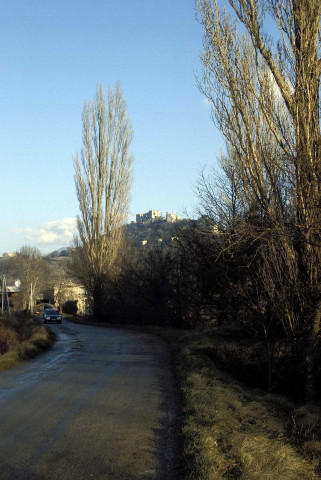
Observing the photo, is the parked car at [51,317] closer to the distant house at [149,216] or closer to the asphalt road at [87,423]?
the asphalt road at [87,423]

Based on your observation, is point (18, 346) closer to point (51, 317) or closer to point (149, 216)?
point (51, 317)

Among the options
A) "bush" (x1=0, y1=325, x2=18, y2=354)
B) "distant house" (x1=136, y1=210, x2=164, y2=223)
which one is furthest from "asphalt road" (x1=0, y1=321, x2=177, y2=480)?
"distant house" (x1=136, y1=210, x2=164, y2=223)

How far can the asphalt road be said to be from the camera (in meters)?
5.35

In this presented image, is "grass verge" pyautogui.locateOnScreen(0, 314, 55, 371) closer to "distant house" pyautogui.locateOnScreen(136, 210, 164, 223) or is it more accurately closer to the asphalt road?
the asphalt road

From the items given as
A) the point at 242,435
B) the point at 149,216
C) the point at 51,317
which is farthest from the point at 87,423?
the point at 149,216

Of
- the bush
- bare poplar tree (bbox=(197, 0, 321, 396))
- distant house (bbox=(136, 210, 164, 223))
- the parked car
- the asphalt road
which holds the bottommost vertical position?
the parked car

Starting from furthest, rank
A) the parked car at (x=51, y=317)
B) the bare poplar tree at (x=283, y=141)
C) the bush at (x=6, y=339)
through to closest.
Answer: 1. the parked car at (x=51, y=317)
2. the bush at (x=6, y=339)
3. the bare poplar tree at (x=283, y=141)

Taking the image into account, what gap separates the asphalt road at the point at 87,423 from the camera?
5.35 metres

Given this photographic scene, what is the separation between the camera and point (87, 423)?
24.3 feet

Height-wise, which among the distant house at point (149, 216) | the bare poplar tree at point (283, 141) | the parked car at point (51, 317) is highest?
the distant house at point (149, 216)

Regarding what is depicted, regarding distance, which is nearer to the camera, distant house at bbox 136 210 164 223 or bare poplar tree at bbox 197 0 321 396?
bare poplar tree at bbox 197 0 321 396

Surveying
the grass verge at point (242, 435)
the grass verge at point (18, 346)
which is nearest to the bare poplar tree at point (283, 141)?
the grass verge at point (242, 435)

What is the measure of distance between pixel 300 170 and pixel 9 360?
35.8ft

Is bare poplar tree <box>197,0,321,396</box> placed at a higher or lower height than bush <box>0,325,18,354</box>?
higher
